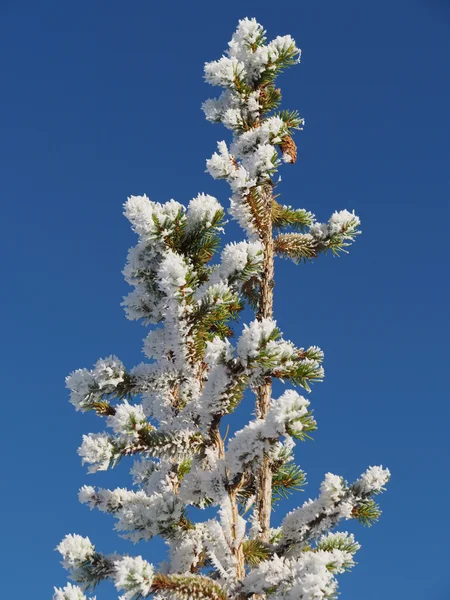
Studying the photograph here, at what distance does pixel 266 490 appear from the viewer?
8289mm

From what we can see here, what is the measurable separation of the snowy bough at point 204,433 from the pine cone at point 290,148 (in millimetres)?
1464

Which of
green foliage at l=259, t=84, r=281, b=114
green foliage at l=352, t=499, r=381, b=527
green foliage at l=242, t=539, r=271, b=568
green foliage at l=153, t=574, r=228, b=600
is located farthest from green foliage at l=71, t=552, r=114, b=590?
green foliage at l=259, t=84, r=281, b=114

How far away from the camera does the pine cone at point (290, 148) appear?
10023mm

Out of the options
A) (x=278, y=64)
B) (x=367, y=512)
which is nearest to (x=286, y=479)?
(x=367, y=512)

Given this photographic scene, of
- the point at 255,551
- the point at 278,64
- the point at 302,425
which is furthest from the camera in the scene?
the point at 278,64

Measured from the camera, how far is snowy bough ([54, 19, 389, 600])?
18.5ft

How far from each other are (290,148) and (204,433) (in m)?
5.39

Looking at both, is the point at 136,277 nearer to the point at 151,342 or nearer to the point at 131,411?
the point at 151,342

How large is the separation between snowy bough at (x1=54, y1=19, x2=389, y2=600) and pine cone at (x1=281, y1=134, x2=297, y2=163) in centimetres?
146

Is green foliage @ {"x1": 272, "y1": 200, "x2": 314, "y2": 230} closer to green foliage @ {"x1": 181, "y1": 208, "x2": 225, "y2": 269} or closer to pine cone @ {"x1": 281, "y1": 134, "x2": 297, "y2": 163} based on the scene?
pine cone @ {"x1": 281, "y1": 134, "x2": 297, "y2": 163}

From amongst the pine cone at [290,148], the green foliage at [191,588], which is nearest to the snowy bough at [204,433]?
the green foliage at [191,588]

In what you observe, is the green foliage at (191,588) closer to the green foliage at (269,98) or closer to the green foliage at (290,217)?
the green foliage at (290,217)

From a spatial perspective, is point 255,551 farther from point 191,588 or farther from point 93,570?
point 93,570

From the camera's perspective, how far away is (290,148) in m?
10.1
